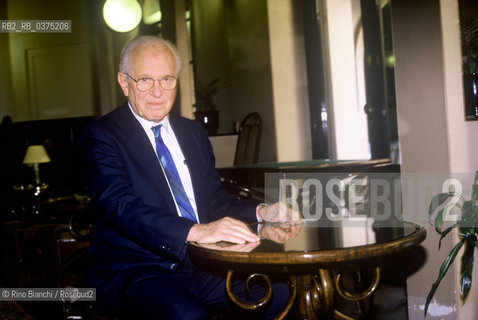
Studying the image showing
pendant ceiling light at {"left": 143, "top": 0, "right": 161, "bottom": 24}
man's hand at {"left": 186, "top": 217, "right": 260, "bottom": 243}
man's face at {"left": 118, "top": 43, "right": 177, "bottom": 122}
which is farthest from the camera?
pendant ceiling light at {"left": 143, "top": 0, "right": 161, "bottom": 24}

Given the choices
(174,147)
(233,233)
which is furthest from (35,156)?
(233,233)

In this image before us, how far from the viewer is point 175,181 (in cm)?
170

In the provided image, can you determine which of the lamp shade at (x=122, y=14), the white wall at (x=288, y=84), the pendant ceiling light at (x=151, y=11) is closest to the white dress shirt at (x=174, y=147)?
the white wall at (x=288, y=84)

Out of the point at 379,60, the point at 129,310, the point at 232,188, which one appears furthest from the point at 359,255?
the point at 379,60

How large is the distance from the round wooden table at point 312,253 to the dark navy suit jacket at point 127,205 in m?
0.14

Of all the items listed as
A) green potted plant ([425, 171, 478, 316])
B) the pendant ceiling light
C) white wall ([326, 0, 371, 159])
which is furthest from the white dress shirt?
the pendant ceiling light

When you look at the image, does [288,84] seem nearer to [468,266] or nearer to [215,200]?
[215,200]

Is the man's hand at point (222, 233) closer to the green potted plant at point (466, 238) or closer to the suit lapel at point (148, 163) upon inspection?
the suit lapel at point (148, 163)

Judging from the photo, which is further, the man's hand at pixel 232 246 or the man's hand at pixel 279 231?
the man's hand at pixel 279 231

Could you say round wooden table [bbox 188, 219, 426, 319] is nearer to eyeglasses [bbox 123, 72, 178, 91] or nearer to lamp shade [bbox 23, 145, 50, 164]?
eyeglasses [bbox 123, 72, 178, 91]

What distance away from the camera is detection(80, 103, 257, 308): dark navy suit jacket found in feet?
4.83

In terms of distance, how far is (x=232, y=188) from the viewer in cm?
285

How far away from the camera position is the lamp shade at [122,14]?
19.5ft

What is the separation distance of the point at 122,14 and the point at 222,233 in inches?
209
